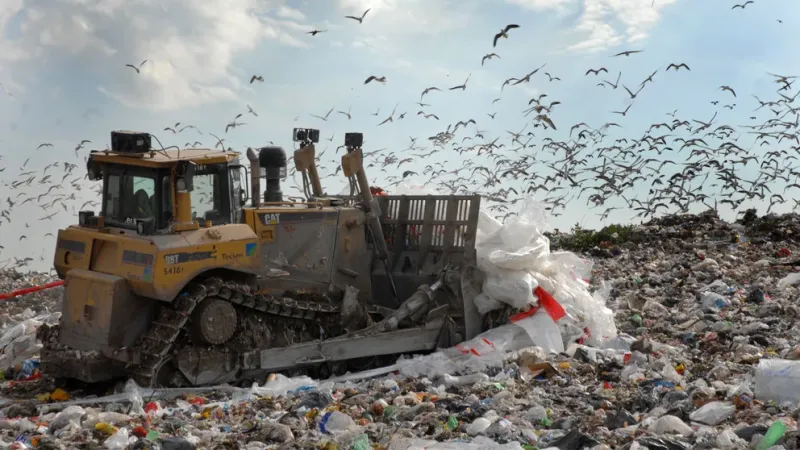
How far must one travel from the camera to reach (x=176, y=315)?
6.98 meters

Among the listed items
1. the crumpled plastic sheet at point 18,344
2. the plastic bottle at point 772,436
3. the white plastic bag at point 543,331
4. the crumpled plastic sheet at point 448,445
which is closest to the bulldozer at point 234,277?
the white plastic bag at point 543,331

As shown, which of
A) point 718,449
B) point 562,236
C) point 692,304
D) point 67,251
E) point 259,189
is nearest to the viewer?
point 718,449

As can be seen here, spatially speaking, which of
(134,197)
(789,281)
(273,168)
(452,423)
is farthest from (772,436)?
(789,281)

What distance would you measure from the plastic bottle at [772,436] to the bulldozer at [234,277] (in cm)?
379

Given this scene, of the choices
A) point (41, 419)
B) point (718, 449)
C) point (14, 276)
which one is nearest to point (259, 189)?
point (41, 419)

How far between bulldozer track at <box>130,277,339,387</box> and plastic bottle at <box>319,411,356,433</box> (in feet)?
5.96

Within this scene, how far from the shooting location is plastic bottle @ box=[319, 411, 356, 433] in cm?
559

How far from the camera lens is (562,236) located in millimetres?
15906

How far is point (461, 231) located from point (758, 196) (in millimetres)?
8140

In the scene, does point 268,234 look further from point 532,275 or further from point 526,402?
point 526,402

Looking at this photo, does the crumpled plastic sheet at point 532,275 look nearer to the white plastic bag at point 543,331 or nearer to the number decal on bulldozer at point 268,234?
the white plastic bag at point 543,331

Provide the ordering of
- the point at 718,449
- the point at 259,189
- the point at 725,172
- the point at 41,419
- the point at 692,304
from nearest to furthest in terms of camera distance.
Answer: the point at 718,449
the point at 41,419
the point at 259,189
the point at 692,304
the point at 725,172

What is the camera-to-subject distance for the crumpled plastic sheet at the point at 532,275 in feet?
26.5

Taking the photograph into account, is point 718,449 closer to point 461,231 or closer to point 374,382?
point 374,382
